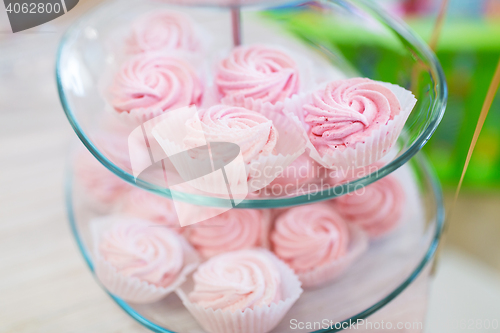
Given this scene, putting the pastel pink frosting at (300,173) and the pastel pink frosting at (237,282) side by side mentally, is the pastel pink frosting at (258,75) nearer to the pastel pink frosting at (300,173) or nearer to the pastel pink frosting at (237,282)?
the pastel pink frosting at (300,173)

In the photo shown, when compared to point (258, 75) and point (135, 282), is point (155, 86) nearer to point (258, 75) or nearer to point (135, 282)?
point (258, 75)

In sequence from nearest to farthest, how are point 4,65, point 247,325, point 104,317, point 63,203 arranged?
1. point 247,325
2. point 104,317
3. point 63,203
4. point 4,65

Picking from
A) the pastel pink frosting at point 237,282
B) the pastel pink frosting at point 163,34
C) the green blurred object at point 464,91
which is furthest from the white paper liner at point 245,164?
the green blurred object at point 464,91

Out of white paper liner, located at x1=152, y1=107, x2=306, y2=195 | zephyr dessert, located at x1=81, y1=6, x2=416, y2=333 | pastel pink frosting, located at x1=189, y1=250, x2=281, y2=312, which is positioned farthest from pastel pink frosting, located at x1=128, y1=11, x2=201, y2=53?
pastel pink frosting, located at x1=189, y1=250, x2=281, y2=312

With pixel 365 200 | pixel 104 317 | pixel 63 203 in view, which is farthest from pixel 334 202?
pixel 63 203

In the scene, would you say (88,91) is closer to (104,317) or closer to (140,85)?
(140,85)

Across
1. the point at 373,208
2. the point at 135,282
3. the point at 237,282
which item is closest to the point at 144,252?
the point at 135,282

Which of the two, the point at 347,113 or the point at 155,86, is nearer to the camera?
the point at 347,113
